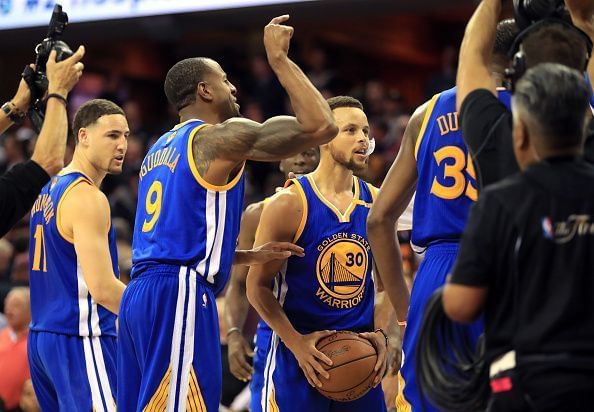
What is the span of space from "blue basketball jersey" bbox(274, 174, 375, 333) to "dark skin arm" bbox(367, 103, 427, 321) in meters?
0.69

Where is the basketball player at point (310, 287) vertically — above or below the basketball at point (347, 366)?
Answer: above

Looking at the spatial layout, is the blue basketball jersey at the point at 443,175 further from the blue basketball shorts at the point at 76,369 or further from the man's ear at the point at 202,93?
the blue basketball shorts at the point at 76,369

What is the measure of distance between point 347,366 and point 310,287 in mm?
611

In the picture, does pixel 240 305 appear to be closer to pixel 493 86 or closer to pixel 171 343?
pixel 171 343

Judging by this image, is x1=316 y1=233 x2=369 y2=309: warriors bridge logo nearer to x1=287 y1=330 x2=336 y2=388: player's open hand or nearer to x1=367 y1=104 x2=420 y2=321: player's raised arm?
x1=287 y1=330 x2=336 y2=388: player's open hand

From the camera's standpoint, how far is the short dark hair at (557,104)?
353 centimetres

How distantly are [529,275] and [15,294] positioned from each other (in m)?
7.15

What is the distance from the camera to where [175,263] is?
570cm

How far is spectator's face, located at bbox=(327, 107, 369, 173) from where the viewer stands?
676 centimetres

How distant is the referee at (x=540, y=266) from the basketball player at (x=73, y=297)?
3.31 meters

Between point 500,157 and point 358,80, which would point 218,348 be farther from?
point 358,80

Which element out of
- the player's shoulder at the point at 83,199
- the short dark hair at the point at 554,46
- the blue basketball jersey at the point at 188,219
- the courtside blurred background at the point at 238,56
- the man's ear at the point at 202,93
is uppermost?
the courtside blurred background at the point at 238,56

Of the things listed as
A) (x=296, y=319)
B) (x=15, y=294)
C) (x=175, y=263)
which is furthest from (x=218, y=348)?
(x=15, y=294)

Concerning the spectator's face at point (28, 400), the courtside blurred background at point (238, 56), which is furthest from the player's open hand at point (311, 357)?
the spectator's face at point (28, 400)
